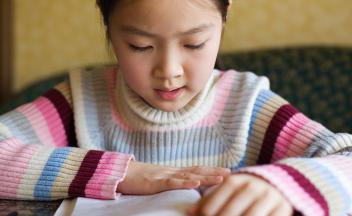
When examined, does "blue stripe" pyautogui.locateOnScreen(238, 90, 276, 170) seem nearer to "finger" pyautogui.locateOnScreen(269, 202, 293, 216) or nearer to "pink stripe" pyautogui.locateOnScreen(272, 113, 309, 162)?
"pink stripe" pyautogui.locateOnScreen(272, 113, 309, 162)

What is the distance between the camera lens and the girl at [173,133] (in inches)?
29.0

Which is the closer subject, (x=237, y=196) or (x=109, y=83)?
(x=237, y=196)

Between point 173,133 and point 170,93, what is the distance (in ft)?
0.41

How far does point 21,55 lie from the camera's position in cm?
205

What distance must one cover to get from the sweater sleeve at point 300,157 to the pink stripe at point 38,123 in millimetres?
375

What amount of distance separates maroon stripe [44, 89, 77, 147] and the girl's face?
0.19m

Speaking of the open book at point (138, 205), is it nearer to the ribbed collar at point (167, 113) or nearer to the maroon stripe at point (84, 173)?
Result: the maroon stripe at point (84, 173)

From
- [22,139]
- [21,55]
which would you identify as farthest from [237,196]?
[21,55]

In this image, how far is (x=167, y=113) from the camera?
3.29 ft

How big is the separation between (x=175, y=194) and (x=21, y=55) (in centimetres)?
141

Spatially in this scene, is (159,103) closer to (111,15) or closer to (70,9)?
(111,15)

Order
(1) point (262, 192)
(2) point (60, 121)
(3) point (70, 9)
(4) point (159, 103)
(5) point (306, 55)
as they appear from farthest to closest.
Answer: (3) point (70, 9) → (5) point (306, 55) → (2) point (60, 121) → (4) point (159, 103) → (1) point (262, 192)

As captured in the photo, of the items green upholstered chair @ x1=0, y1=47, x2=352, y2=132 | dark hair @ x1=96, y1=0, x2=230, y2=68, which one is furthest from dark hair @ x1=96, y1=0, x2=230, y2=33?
green upholstered chair @ x1=0, y1=47, x2=352, y2=132

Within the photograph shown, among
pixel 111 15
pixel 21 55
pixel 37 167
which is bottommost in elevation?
pixel 21 55
